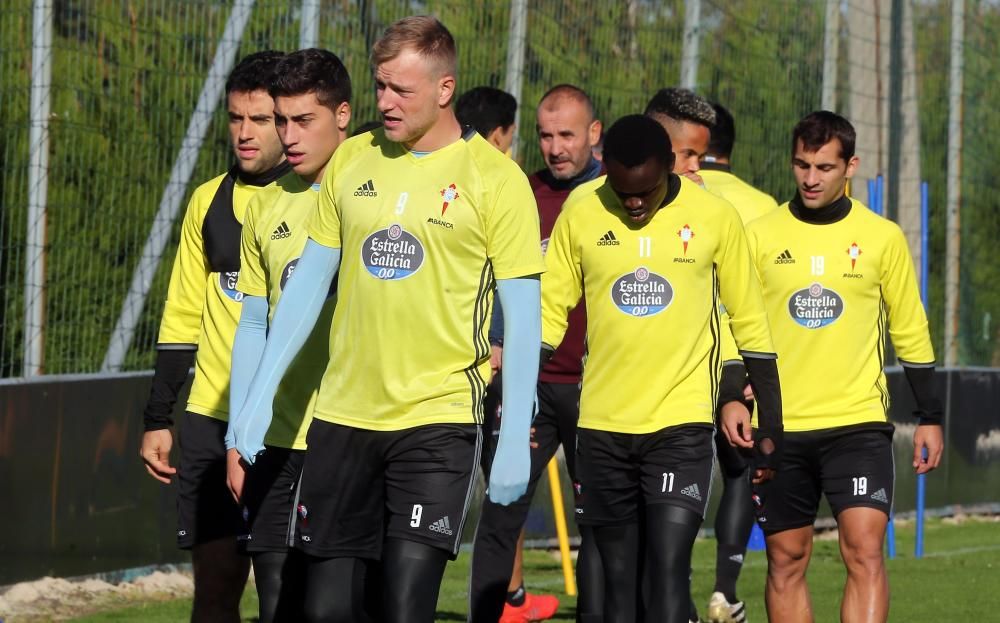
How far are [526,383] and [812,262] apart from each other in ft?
8.55

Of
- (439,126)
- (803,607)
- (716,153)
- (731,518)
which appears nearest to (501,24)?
(716,153)

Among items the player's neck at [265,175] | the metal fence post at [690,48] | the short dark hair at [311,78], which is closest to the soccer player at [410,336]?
the short dark hair at [311,78]

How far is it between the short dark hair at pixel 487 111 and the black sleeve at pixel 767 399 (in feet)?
8.35

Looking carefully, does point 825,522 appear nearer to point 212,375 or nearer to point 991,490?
point 991,490

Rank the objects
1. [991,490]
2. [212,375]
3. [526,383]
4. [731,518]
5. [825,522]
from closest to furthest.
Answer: [526,383], [212,375], [731,518], [825,522], [991,490]

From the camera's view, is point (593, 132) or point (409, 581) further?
point (593, 132)

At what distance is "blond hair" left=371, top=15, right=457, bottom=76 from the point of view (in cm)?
582

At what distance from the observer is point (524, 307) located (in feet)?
18.9

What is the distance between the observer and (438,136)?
Result: 5.92 meters

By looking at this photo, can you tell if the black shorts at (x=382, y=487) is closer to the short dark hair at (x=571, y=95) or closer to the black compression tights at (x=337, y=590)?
the black compression tights at (x=337, y=590)

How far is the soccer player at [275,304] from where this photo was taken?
21.0ft

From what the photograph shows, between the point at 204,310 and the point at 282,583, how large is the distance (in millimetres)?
1105

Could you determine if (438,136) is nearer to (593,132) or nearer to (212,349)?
(212,349)

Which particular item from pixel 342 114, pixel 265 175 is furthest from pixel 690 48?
pixel 342 114
